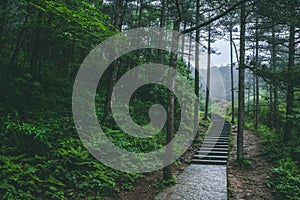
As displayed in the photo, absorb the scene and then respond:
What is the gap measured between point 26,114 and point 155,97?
902cm

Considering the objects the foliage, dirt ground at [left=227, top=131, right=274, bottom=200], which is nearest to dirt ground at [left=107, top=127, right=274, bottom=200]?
dirt ground at [left=227, top=131, right=274, bottom=200]

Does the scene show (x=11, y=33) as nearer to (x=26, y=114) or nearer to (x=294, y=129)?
(x=26, y=114)

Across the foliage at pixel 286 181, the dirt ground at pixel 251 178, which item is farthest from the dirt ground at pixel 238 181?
the foliage at pixel 286 181

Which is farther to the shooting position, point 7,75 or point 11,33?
point 11,33

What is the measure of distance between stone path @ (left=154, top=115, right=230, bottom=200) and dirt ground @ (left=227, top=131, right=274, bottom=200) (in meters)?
0.37

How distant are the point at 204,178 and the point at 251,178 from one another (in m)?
2.08

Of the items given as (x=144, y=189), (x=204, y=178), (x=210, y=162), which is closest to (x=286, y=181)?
(x=204, y=178)

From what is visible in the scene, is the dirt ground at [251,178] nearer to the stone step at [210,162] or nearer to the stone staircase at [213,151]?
the stone step at [210,162]

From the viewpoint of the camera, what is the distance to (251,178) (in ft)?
27.6

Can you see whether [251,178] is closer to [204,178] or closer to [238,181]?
[238,181]

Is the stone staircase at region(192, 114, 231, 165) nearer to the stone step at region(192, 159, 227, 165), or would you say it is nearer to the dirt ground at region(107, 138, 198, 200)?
the stone step at region(192, 159, 227, 165)

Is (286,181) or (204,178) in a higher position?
(286,181)

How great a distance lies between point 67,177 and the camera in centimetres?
595

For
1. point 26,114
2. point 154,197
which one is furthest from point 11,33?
point 154,197
